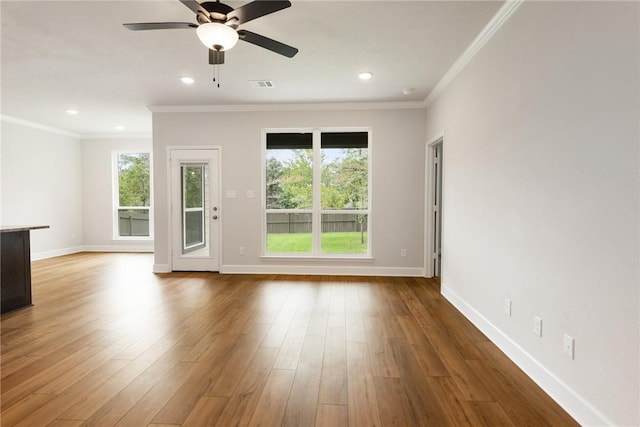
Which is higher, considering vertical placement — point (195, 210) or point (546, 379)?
point (195, 210)

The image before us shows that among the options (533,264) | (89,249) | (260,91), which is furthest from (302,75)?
(89,249)

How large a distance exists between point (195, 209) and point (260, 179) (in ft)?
4.10

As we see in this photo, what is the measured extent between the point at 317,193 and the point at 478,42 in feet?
10.0

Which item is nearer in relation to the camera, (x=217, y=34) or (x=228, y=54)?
(x=217, y=34)

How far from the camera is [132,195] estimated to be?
7727mm

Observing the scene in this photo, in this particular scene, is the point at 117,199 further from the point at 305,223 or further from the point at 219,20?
the point at 219,20

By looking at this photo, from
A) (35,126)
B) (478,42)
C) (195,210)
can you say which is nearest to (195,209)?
(195,210)

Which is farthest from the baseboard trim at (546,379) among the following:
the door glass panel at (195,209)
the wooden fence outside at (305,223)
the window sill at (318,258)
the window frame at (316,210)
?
the door glass panel at (195,209)

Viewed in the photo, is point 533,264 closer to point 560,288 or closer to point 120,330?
point 560,288

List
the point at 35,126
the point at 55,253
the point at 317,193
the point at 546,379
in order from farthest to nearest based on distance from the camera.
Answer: the point at 55,253 → the point at 35,126 → the point at 317,193 → the point at 546,379

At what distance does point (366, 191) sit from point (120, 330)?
12.5 feet

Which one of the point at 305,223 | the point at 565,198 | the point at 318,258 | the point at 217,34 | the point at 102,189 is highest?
the point at 217,34

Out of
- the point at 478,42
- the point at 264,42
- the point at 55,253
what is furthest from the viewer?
the point at 55,253

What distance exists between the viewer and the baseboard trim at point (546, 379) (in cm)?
171
